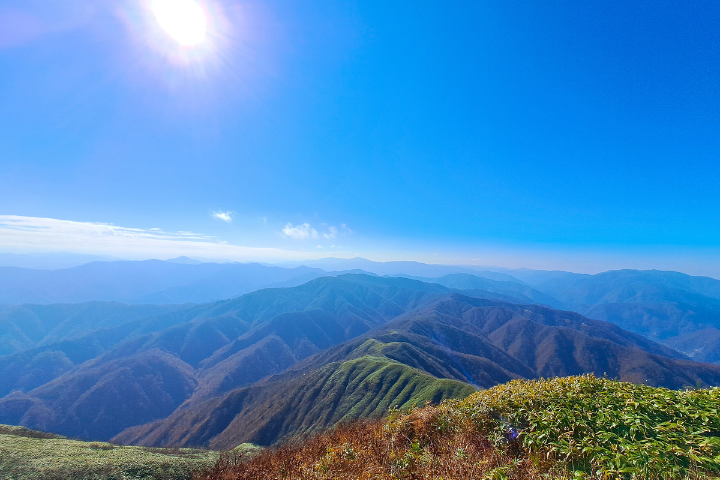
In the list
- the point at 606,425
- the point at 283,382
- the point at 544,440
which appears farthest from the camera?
the point at 283,382

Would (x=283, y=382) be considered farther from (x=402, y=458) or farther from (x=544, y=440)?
(x=544, y=440)

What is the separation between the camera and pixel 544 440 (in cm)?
562

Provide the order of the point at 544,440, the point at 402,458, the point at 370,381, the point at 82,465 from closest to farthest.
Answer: the point at 544,440 < the point at 402,458 < the point at 82,465 < the point at 370,381

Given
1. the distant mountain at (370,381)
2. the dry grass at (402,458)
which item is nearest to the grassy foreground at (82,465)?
the dry grass at (402,458)

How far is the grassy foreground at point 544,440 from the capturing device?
4625mm

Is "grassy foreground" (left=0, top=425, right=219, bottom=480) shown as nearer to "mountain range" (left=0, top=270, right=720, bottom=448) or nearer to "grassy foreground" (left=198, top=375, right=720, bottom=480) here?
"grassy foreground" (left=198, top=375, right=720, bottom=480)

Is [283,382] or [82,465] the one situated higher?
[82,465]

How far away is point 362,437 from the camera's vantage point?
309 inches

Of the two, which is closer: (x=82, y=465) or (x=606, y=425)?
(x=606, y=425)

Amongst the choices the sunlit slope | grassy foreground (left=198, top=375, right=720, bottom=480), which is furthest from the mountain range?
grassy foreground (left=198, top=375, right=720, bottom=480)

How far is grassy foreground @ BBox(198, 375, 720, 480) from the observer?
462cm

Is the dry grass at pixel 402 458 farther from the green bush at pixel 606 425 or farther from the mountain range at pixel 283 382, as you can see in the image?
the mountain range at pixel 283 382

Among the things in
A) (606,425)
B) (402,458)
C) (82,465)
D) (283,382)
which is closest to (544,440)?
(606,425)

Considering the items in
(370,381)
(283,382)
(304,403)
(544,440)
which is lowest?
(283,382)
